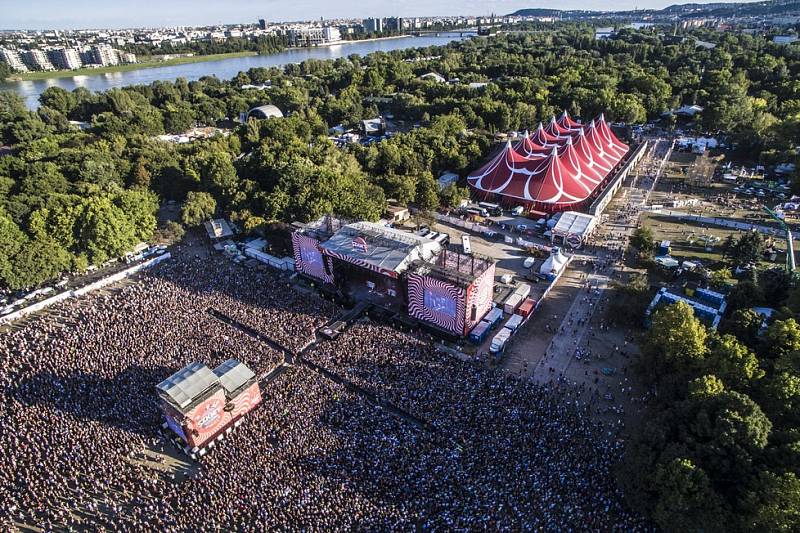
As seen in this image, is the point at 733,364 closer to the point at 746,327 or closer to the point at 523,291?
the point at 746,327

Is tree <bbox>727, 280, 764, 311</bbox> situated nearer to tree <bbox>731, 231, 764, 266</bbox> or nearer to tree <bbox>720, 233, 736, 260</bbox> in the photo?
tree <bbox>731, 231, 764, 266</bbox>

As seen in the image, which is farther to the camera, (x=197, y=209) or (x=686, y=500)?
(x=197, y=209)

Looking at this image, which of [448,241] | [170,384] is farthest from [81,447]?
[448,241]

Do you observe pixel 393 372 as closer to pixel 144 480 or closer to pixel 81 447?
pixel 144 480

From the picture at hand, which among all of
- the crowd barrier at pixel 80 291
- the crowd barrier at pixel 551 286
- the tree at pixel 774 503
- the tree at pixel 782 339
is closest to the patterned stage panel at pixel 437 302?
the crowd barrier at pixel 551 286

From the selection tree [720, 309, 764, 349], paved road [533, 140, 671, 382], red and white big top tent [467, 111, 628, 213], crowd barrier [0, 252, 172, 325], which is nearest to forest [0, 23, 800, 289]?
crowd barrier [0, 252, 172, 325]

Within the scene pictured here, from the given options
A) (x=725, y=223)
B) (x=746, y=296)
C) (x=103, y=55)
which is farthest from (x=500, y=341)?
(x=103, y=55)
